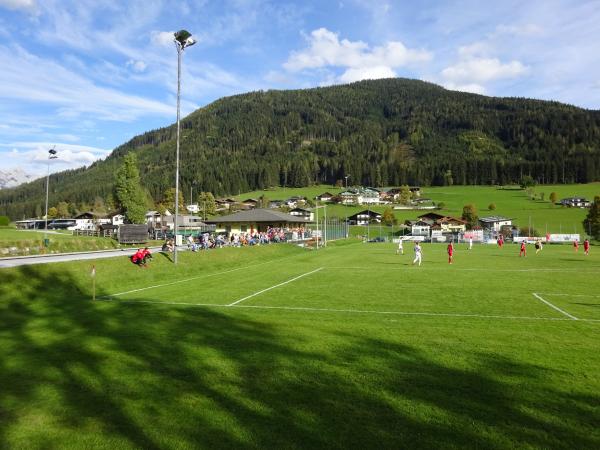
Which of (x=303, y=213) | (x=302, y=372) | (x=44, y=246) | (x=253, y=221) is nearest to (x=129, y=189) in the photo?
(x=253, y=221)

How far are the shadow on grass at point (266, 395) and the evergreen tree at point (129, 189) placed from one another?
78056 millimetres

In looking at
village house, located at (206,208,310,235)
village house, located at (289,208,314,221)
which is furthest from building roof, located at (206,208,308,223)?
village house, located at (289,208,314,221)

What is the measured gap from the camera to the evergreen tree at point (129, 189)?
85625 millimetres

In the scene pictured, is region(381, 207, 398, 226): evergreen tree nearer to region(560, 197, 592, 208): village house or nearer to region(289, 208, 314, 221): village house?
region(289, 208, 314, 221): village house

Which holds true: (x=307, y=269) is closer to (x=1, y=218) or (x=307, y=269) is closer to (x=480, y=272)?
(x=480, y=272)

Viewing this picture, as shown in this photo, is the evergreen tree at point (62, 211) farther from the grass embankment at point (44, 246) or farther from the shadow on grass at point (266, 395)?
the shadow on grass at point (266, 395)

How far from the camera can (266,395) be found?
24.4 ft

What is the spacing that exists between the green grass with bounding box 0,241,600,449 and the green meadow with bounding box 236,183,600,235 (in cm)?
9405

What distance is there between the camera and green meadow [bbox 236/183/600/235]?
4306 inches

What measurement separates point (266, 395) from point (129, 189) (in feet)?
279

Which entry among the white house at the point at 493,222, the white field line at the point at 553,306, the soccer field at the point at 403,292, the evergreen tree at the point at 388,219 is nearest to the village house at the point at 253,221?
the soccer field at the point at 403,292

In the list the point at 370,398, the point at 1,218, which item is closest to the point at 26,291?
the point at 370,398

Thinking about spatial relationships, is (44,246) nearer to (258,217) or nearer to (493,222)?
(258,217)

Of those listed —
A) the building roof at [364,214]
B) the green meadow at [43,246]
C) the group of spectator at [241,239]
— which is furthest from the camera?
the building roof at [364,214]
